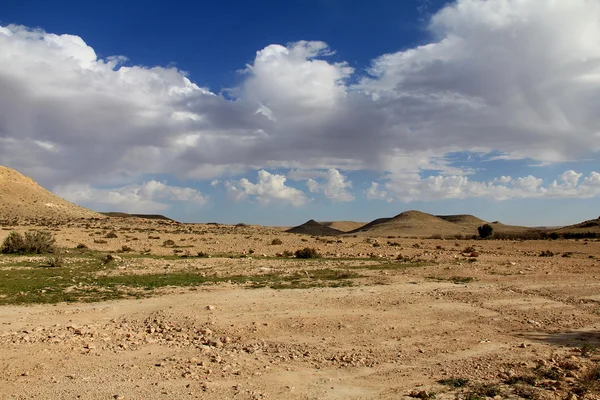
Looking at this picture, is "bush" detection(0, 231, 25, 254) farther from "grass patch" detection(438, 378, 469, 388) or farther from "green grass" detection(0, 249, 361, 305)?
"grass patch" detection(438, 378, 469, 388)

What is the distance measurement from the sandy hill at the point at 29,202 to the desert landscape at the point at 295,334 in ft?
241

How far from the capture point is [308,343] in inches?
440

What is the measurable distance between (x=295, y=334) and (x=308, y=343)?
0.83 metres

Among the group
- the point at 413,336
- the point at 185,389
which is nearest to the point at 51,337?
the point at 185,389

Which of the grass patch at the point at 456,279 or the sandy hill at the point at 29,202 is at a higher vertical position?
the sandy hill at the point at 29,202

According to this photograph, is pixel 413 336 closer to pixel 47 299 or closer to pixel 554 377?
pixel 554 377

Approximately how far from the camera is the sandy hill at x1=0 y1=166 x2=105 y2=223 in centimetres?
8788

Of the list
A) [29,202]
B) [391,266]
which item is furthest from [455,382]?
[29,202]

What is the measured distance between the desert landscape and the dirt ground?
0.14 feet

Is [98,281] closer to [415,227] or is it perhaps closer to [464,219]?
[415,227]

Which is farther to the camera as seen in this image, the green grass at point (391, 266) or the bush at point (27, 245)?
the bush at point (27, 245)

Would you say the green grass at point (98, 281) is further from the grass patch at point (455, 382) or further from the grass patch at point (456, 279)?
the grass patch at point (455, 382)

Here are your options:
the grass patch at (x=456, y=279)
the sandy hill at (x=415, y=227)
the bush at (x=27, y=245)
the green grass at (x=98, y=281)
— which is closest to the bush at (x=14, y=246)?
the bush at (x=27, y=245)

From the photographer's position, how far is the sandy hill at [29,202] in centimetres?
8788
